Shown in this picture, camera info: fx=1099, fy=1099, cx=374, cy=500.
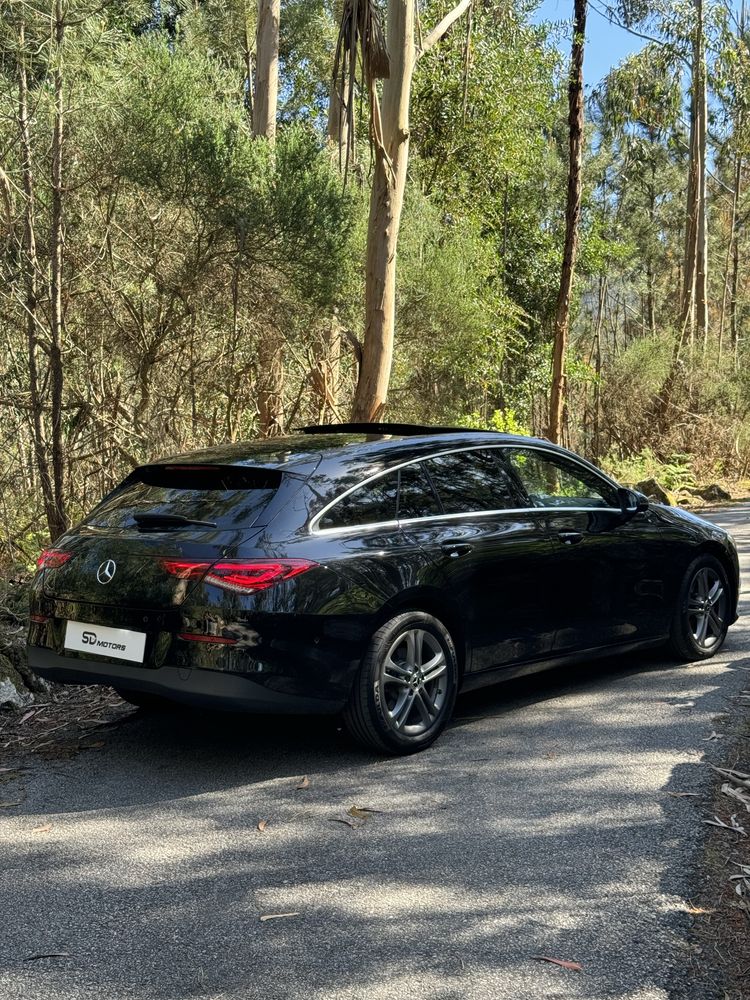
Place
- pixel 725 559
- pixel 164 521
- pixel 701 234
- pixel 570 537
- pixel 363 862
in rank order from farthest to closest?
pixel 701 234
pixel 725 559
pixel 570 537
pixel 164 521
pixel 363 862

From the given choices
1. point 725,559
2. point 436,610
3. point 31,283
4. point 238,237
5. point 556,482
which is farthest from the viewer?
point 238,237

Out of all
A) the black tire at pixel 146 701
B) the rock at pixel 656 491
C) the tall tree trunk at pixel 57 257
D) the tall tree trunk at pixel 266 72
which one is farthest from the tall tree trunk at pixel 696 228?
the black tire at pixel 146 701

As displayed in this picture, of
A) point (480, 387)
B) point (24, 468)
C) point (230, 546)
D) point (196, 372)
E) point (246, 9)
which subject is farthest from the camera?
point (246, 9)

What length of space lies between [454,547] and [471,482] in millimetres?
557

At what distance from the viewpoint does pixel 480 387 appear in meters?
20.8

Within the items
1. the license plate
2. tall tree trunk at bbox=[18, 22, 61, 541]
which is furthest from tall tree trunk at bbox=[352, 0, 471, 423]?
the license plate

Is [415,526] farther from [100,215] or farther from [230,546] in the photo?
[100,215]

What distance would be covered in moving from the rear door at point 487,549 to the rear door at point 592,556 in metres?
0.15

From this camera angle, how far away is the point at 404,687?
17.8 ft

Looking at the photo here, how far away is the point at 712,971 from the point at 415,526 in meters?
2.83

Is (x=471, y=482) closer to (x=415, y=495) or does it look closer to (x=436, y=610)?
(x=415, y=495)

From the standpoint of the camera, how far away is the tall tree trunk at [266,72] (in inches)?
657

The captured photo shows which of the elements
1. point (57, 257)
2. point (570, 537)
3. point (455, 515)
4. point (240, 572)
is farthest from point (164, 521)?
point (57, 257)

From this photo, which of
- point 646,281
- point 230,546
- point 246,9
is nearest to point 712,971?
point 230,546
